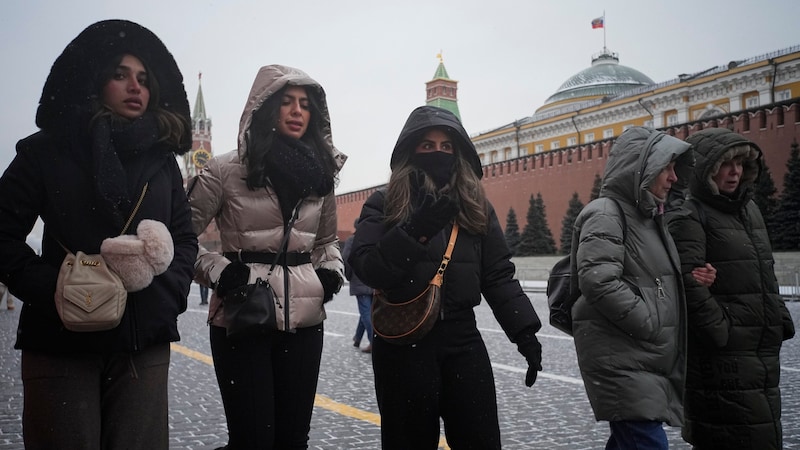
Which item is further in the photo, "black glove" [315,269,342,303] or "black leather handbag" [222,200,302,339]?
"black glove" [315,269,342,303]

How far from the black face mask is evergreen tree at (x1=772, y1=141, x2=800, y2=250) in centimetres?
2408

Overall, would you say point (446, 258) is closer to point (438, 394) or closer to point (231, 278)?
point (438, 394)

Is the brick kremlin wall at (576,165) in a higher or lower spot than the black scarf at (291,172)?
higher

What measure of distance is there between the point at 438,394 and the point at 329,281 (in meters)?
0.66

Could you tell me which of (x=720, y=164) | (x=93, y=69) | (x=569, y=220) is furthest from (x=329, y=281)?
(x=569, y=220)

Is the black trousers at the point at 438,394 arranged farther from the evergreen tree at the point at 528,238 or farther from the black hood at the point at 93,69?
the evergreen tree at the point at 528,238


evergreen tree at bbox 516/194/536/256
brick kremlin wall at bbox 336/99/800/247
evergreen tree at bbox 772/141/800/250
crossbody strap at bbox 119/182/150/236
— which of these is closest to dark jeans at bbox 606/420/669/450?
crossbody strap at bbox 119/182/150/236

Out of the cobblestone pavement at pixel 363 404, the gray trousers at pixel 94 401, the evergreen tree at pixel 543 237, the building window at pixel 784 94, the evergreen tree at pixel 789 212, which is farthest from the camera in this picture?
the building window at pixel 784 94

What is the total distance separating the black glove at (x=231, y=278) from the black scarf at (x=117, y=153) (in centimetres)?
52

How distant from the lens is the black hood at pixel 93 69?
7.38 feet

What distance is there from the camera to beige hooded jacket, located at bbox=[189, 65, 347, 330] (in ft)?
9.04

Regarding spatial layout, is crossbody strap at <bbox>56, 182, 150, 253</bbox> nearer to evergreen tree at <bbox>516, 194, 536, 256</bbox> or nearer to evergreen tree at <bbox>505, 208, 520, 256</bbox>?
evergreen tree at <bbox>516, 194, 536, 256</bbox>

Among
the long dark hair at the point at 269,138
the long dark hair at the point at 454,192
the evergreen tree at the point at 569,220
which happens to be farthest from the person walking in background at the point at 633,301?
the evergreen tree at the point at 569,220

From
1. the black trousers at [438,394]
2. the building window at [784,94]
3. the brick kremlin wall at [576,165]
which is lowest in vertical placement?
the black trousers at [438,394]
